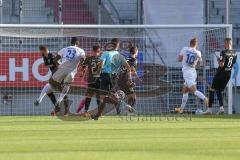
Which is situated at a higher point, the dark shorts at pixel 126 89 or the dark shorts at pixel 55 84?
the dark shorts at pixel 55 84

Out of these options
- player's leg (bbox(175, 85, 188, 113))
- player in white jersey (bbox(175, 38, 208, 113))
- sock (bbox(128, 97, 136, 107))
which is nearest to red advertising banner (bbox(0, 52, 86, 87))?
sock (bbox(128, 97, 136, 107))

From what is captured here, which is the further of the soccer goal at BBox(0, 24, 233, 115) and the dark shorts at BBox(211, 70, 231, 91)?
the soccer goal at BBox(0, 24, 233, 115)

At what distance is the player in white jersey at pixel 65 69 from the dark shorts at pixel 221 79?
4.05m

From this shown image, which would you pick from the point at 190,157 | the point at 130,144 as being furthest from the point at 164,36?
the point at 190,157

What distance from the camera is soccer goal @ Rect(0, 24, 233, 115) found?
73.8 feet

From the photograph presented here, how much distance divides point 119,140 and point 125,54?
1062 cm

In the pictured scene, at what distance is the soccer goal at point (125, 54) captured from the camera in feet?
73.8

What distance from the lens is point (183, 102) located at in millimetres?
21391

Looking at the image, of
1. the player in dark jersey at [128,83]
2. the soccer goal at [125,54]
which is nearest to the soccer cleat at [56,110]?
the soccer goal at [125,54]

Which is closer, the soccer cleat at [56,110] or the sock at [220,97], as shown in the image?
the soccer cleat at [56,110]

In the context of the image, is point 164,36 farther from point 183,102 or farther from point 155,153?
point 155,153

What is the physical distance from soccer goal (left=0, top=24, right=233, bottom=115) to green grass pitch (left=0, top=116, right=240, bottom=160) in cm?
527

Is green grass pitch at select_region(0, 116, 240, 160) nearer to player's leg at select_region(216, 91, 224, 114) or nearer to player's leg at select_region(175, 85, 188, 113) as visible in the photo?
player's leg at select_region(175, 85, 188, 113)

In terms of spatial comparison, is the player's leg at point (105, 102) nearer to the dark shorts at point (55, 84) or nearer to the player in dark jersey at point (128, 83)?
the player in dark jersey at point (128, 83)
